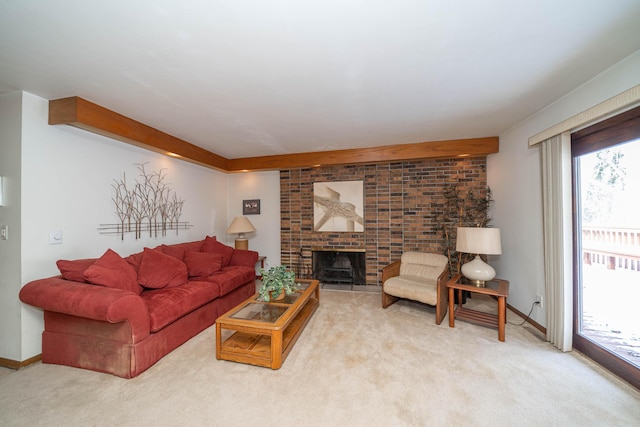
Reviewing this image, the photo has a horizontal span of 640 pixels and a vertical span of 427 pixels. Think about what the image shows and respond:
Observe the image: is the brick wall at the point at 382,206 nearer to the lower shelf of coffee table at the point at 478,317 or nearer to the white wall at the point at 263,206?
the white wall at the point at 263,206

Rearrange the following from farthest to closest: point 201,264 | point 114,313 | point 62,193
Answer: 1. point 201,264
2. point 62,193
3. point 114,313

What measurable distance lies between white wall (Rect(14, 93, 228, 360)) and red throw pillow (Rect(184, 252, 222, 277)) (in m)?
0.71

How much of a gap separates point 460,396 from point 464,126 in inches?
120

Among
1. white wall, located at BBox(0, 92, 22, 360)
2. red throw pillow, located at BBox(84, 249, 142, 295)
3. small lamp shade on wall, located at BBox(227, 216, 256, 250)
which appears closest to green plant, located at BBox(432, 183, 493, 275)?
small lamp shade on wall, located at BBox(227, 216, 256, 250)

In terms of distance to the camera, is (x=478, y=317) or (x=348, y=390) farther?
(x=478, y=317)

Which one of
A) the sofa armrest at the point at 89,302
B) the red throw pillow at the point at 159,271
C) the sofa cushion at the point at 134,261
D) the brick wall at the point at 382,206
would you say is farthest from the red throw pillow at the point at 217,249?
the sofa armrest at the point at 89,302

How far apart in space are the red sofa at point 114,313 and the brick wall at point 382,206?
2440mm

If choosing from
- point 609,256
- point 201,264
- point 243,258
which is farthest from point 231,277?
point 609,256

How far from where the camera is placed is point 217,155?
4535 mm

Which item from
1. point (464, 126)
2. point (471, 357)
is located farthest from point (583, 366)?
point (464, 126)

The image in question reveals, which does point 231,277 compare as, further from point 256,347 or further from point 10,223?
point 10,223

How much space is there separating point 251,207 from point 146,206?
2054 millimetres

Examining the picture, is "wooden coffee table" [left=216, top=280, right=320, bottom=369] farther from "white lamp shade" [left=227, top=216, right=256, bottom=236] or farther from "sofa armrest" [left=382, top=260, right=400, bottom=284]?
"white lamp shade" [left=227, top=216, right=256, bottom=236]

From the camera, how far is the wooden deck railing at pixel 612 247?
6.23 feet
